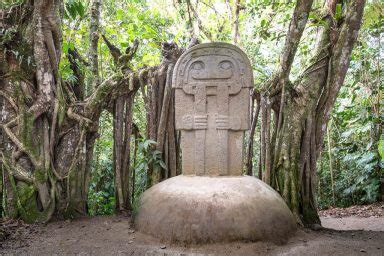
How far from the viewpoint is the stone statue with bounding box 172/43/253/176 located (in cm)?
464

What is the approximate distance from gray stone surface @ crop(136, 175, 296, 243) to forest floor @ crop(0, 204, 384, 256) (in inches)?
4.1

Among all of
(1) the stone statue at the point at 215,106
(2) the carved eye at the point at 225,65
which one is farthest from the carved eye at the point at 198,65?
(2) the carved eye at the point at 225,65

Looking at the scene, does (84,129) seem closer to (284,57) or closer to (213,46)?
(213,46)

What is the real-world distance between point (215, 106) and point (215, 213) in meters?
1.56

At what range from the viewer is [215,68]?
15.3ft

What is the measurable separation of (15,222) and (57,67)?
2.15m

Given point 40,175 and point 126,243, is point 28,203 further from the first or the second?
point 126,243

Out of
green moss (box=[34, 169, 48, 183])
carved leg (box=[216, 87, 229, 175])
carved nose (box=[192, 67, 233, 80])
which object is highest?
carved nose (box=[192, 67, 233, 80])

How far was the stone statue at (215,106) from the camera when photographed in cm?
464

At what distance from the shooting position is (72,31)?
6.45m

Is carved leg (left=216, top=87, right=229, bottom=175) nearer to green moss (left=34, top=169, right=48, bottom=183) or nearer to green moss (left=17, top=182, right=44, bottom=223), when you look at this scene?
green moss (left=34, top=169, right=48, bottom=183)

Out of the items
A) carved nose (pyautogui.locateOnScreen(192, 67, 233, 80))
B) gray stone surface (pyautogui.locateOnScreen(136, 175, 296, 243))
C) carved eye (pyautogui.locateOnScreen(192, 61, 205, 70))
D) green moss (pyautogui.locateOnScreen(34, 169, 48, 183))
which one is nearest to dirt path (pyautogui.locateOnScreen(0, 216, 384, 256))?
gray stone surface (pyautogui.locateOnScreen(136, 175, 296, 243))

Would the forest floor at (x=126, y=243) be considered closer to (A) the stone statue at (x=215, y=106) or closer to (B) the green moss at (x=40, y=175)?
(B) the green moss at (x=40, y=175)

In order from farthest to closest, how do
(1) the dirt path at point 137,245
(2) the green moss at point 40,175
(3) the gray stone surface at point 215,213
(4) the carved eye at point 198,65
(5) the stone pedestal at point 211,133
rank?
(4) the carved eye at point 198,65 → (2) the green moss at point 40,175 → (5) the stone pedestal at point 211,133 → (3) the gray stone surface at point 215,213 → (1) the dirt path at point 137,245
